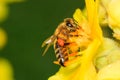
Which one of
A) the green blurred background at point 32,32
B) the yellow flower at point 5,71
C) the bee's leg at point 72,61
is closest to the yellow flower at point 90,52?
the bee's leg at point 72,61

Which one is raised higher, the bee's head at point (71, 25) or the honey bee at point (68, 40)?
the bee's head at point (71, 25)

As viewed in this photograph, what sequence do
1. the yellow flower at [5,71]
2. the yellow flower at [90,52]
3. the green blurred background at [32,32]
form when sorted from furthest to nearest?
1. the green blurred background at [32,32]
2. the yellow flower at [5,71]
3. the yellow flower at [90,52]

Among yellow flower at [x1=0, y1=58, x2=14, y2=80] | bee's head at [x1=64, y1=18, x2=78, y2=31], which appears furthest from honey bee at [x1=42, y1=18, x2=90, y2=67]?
yellow flower at [x1=0, y1=58, x2=14, y2=80]

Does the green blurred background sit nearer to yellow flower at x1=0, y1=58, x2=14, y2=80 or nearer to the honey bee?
yellow flower at x1=0, y1=58, x2=14, y2=80

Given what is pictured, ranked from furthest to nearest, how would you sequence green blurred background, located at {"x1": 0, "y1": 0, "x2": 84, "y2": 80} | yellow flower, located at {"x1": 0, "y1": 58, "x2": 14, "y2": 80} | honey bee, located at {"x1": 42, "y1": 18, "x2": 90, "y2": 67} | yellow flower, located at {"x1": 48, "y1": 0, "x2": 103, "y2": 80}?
green blurred background, located at {"x1": 0, "y1": 0, "x2": 84, "y2": 80}
yellow flower, located at {"x1": 0, "y1": 58, "x2": 14, "y2": 80}
honey bee, located at {"x1": 42, "y1": 18, "x2": 90, "y2": 67}
yellow flower, located at {"x1": 48, "y1": 0, "x2": 103, "y2": 80}

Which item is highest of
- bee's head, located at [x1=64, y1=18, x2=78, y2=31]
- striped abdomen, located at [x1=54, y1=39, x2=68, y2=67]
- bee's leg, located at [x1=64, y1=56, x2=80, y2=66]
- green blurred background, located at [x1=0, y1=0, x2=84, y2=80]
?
bee's head, located at [x1=64, y1=18, x2=78, y2=31]

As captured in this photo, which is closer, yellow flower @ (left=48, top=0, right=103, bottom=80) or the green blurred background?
yellow flower @ (left=48, top=0, right=103, bottom=80)

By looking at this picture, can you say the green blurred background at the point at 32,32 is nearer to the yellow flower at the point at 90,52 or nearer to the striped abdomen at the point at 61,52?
the striped abdomen at the point at 61,52
